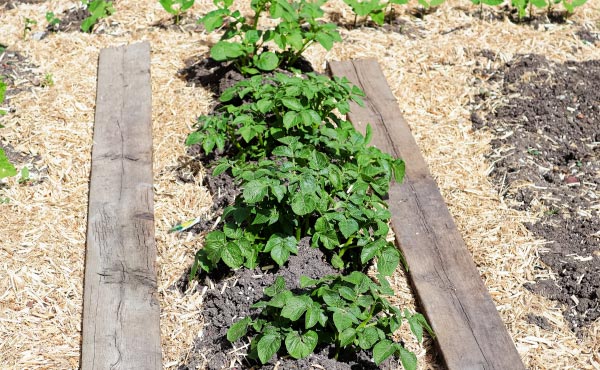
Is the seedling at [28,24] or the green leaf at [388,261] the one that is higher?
the green leaf at [388,261]

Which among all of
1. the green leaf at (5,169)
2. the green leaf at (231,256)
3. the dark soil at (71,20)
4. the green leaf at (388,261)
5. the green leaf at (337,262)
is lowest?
the dark soil at (71,20)

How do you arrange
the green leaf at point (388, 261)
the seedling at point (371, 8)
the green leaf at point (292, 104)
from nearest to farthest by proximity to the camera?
the green leaf at point (388, 261) < the green leaf at point (292, 104) < the seedling at point (371, 8)

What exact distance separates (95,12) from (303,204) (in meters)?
3.06

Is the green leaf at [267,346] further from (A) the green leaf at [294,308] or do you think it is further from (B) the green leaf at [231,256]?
(B) the green leaf at [231,256]

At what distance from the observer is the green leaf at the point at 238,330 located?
10.2 ft

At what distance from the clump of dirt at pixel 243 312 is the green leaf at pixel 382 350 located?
289 millimetres

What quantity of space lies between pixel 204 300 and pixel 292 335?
734 millimetres

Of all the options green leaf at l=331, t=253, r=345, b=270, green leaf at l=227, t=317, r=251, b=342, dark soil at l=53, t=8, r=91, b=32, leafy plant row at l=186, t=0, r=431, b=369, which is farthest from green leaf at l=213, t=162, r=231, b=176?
dark soil at l=53, t=8, r=91, b=32

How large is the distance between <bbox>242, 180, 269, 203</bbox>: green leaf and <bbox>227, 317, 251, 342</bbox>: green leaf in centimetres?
51

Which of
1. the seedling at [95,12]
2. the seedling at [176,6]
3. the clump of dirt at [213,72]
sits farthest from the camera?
the seedling at [95,12]

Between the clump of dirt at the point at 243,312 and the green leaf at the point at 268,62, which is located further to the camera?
the green leaf at the point at 268,62

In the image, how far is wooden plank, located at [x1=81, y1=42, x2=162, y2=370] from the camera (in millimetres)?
3342

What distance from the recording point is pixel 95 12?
552 cm

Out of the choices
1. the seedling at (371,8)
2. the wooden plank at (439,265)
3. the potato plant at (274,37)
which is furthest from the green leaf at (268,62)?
the seedling at (371,8)
